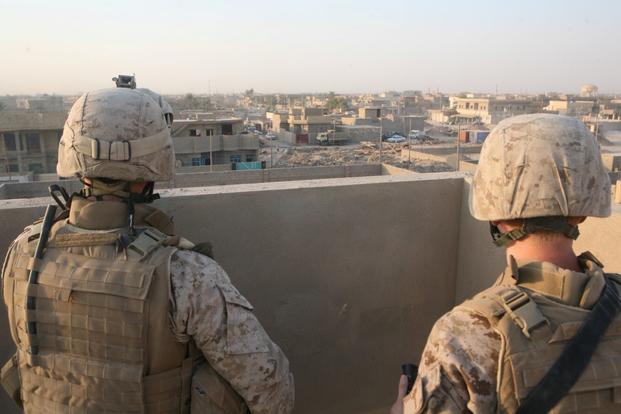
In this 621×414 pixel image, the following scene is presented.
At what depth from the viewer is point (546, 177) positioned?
57.4 inches

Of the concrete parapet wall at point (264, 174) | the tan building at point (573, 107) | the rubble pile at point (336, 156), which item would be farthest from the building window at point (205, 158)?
the tan building at point (573, 107)

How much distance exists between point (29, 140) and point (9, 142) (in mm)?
1016

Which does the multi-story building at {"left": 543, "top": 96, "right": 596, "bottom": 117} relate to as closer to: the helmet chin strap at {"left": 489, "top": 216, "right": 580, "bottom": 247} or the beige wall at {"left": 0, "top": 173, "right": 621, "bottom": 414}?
the beige wall at {"left": 0, "top": 173, "right": 621, "bottom": 414}

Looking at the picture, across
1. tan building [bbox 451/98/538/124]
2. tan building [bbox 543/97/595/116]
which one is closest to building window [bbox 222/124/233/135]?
tan building [bbox 543/97/595/116]

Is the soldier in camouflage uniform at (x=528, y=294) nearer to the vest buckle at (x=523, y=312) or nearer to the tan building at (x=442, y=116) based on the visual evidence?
the vest buckle at (x=523, y=312)

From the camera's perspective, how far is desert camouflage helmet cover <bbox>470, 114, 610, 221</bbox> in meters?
1.45

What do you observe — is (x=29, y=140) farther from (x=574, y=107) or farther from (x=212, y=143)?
(x=574, y=107)

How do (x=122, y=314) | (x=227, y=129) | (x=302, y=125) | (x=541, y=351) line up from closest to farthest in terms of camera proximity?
(x=541, y=351)
(x=122, y=314)
(x=227, y=129)
(x=302, y=125)

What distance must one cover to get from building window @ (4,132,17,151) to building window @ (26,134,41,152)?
70 cm

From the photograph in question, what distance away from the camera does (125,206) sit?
1862 millimetres

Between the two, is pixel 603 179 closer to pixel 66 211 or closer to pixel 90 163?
pixel 90 163

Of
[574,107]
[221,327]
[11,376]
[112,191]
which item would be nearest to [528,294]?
[221,327]

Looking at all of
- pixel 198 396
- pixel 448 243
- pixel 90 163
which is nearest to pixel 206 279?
pixel 198 396

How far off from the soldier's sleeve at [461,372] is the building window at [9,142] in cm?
3315
